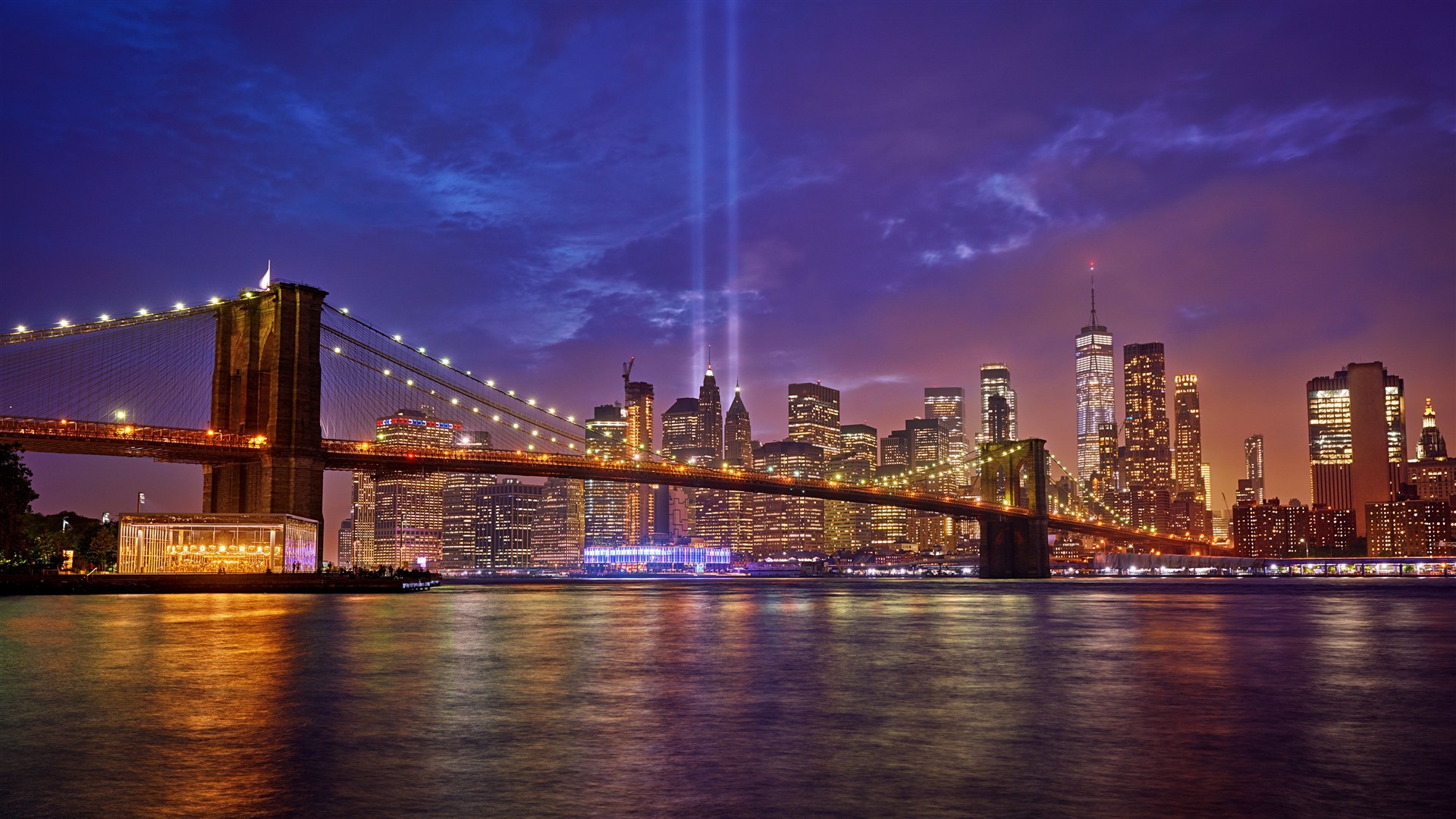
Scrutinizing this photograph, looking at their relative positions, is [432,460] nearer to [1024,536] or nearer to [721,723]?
[1024,536]

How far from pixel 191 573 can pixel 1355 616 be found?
65.6 metres

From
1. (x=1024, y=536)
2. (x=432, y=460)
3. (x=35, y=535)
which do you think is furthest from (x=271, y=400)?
(x=1024, y=536)

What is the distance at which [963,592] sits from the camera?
84.7 m

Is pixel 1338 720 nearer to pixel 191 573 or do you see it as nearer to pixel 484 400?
pixel 191 573

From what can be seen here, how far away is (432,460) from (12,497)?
27.1 metres

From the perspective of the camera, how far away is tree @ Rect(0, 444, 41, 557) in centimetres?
7188

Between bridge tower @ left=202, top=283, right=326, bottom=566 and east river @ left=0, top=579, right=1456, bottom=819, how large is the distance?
4440 cm

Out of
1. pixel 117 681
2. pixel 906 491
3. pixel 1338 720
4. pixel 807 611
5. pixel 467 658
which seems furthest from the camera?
pixel 906 491

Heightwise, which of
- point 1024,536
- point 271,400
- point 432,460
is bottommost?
point 1024,536

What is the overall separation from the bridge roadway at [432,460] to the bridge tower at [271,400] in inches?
Result: 52.6

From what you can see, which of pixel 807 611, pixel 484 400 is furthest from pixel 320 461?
pixel 807 611

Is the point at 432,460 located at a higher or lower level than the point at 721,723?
higher

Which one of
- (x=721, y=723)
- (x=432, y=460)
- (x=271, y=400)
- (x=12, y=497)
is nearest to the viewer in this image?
(x=721, y=723)

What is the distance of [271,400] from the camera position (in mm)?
80312
